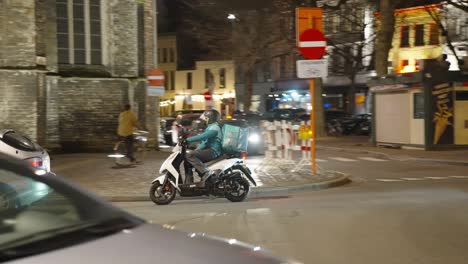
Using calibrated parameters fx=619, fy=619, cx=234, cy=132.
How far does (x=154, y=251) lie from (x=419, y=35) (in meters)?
45.2

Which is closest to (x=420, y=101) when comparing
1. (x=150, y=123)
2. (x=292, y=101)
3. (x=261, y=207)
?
(x=150, y=123)

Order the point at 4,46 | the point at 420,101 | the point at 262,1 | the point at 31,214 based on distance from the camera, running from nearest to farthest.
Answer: the point at 31,214 < the point at 4,46 < the point at 420,101 < the point at 262,1

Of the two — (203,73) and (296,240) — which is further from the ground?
(203,73)

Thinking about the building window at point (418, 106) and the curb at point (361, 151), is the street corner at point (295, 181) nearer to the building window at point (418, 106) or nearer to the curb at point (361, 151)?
the curb at point (361, 151)

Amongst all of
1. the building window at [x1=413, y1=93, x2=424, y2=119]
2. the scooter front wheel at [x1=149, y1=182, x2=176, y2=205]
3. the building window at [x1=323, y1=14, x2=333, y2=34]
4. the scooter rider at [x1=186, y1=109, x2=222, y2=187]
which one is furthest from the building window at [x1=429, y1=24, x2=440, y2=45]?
the scooter front wheel at [x1=149, y1=182, x2=176, y2=205]

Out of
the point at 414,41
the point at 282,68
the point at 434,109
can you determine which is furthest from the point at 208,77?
the point at 434,109

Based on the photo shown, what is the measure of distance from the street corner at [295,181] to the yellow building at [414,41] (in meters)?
29.4

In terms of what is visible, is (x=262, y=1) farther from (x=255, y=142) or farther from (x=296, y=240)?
(x=296, y=240)

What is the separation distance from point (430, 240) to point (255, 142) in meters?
13.7

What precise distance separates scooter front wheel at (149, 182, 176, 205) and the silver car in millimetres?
7519

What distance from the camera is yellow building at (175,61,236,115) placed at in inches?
2394

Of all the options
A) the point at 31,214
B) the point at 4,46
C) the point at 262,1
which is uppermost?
the point at 262,1

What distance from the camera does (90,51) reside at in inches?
876

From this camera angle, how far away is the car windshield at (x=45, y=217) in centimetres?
306
